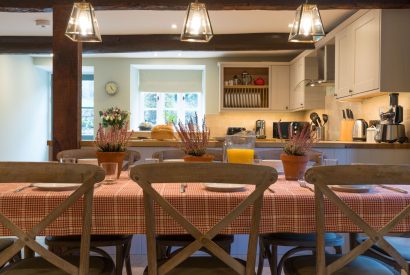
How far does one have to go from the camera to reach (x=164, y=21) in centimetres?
516

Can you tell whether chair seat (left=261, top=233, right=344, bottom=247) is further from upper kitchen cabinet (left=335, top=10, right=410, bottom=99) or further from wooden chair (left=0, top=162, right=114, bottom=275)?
upper kitchen cabinet (left=335, top=10, right=410, bottom=99)

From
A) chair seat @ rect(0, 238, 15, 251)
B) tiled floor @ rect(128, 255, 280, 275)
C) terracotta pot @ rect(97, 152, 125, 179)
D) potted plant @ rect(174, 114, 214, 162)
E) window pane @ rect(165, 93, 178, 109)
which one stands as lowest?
tiled floor @ rect(128, 255, 280, 275)

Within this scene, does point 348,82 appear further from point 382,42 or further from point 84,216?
point 84,216

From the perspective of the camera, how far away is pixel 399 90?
11.5 ft

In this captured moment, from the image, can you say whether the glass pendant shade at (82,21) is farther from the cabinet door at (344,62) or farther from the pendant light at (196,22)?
the cabinet door at (344,62)

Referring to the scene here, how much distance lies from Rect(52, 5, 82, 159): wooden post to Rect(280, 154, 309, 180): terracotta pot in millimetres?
2154

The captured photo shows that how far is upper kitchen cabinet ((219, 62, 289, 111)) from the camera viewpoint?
6863 mm

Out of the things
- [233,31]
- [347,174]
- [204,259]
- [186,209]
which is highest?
[233,31]

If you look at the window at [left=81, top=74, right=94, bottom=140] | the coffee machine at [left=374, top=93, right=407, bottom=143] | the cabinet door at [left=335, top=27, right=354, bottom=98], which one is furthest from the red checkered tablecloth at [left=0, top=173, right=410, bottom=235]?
the window at [left=81, top=74, right=94, bottom=140]

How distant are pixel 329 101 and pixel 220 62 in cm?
209

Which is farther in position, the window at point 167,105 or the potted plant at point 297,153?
the window at point 167,105

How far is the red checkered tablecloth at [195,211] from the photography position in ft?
4.78

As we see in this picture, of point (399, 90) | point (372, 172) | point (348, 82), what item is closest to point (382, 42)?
point (399, 90)

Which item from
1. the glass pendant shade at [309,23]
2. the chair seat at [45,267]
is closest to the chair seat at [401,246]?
the chair seat at [45,267]
